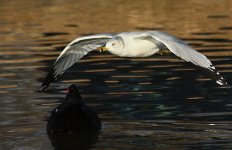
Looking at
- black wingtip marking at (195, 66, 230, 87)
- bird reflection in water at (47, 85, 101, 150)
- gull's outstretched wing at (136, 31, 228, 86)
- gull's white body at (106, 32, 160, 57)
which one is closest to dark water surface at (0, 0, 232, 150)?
bird reflection in water at (47, 85, 101, 150)

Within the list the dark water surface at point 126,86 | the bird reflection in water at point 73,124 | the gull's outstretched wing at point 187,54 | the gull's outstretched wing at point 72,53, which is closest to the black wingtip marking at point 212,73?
the gull's outstretched wing at point 187,54

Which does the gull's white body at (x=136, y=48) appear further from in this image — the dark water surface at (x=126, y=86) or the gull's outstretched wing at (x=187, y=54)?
the dark water surface at (x=126, y=86)

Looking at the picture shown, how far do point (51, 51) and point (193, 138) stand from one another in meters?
9.51

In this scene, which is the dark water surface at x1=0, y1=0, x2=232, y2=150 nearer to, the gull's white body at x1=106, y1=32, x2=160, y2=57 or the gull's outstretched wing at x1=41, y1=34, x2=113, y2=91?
the gull's outstretched wing at x1=41, y1=34, x2=113, y2=91

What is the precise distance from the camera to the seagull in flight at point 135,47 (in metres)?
12.7

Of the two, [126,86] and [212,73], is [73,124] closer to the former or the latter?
[212,73]

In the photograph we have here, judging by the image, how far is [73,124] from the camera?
13.9 m

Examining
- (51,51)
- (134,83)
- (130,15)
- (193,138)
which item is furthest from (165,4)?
(193,138)

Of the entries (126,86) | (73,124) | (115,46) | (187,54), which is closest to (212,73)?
(187,54)

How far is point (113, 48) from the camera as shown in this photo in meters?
14.0

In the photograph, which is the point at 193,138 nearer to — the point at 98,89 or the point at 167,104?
the point at 167,104

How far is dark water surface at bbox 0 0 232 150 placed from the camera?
13.6 m

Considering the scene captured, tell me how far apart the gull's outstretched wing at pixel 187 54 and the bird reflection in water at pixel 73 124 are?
139cm

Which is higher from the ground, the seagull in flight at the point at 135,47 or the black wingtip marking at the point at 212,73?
the seagull in flight at the point at 135,47
